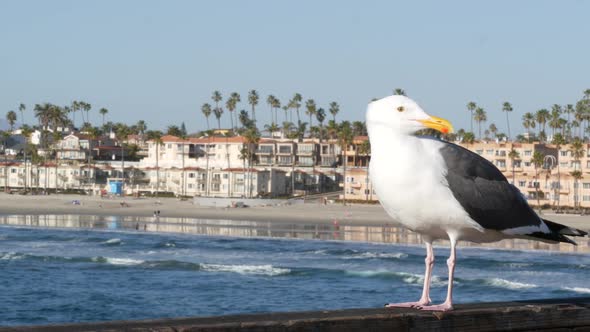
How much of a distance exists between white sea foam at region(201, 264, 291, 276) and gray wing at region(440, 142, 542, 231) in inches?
1311

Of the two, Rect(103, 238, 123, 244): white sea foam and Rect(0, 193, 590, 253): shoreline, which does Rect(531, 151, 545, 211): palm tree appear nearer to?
Rect(0, 193, 590, 253): shoreline

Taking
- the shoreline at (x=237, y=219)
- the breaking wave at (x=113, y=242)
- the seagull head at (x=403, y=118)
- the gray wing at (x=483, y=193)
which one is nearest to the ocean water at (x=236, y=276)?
the breaking wave at (x=113, y=242)

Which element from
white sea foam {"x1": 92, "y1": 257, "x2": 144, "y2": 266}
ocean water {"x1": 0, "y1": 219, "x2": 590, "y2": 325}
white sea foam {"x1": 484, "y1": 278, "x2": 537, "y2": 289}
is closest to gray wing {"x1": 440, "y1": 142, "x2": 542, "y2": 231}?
ocean water {"x1": 0, "y1": 219, "x2": 590, "y2": 325}

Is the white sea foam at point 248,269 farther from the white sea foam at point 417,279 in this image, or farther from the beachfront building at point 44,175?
the beachfront building at point 44,175

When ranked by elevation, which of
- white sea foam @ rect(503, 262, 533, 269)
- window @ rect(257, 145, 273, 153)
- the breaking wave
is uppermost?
window @ rect(257, 145, 273, 153)

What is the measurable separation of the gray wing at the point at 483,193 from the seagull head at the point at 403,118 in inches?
9.3

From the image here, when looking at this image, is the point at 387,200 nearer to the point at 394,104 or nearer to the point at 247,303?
the point at 394,104

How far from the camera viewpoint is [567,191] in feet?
326

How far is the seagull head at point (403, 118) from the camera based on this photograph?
206 inches

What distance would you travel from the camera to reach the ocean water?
3016cm

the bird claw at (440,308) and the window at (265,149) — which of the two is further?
the window at (265,149)

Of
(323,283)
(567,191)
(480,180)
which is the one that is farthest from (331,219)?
(480,180)

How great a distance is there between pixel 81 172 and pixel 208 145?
55.4ft

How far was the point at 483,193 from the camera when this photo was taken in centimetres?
557
